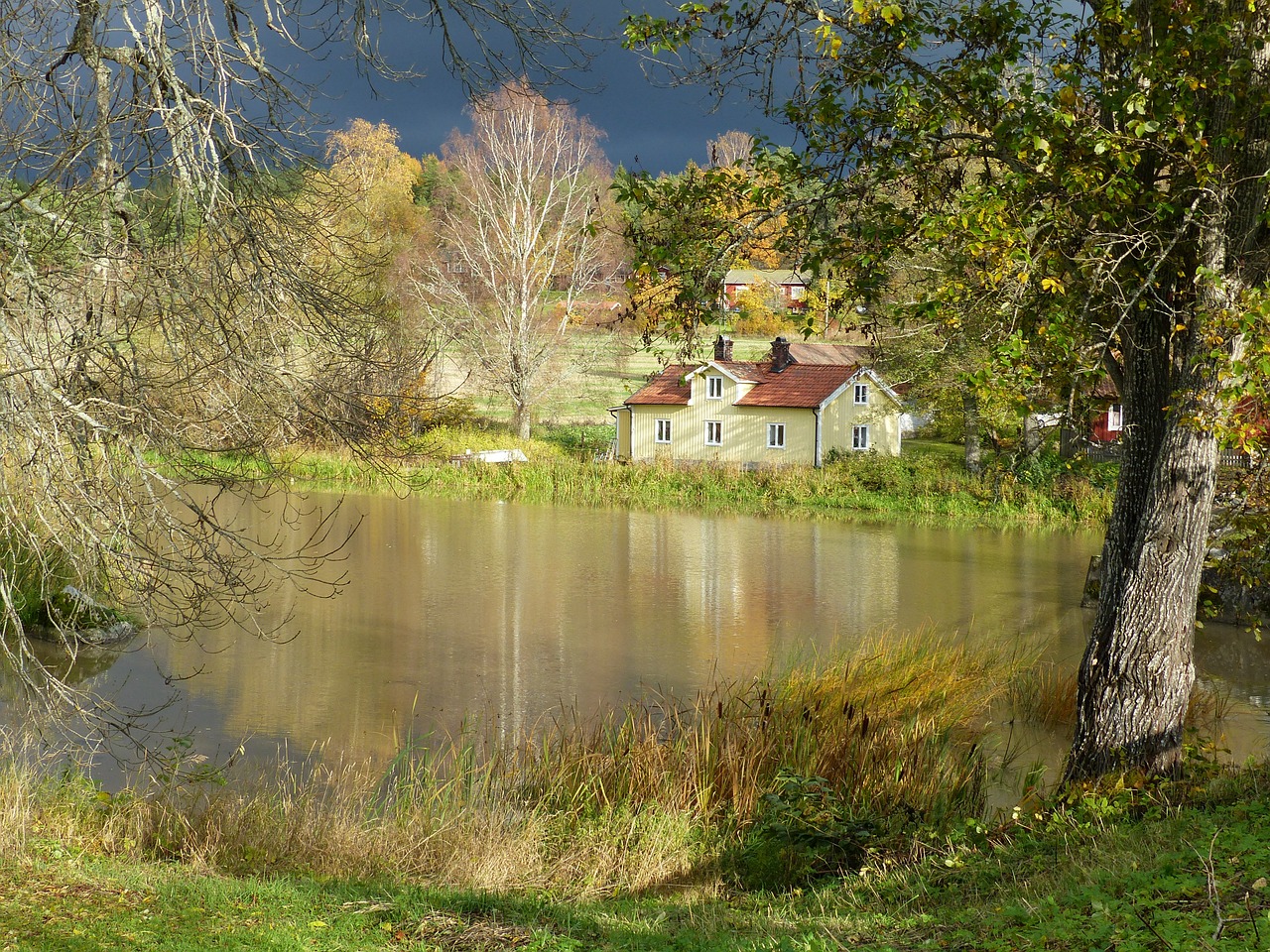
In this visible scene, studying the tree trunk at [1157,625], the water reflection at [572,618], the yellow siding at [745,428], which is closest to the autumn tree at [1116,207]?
the tree trunk at [1157,625]

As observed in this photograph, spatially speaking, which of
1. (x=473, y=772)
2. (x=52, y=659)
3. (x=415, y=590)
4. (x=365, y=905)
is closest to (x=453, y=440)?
(x=415, y=590)

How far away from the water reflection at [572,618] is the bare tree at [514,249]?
1143cm

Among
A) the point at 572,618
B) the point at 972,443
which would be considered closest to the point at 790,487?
the point at 972,443

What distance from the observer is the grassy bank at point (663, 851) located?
190 inches

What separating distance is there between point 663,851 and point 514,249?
3091cm

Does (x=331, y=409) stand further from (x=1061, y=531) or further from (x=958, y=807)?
(x=1061, y=531)

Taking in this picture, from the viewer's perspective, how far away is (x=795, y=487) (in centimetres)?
2898

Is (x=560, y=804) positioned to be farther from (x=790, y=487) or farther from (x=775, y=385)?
(x=775, y=385)

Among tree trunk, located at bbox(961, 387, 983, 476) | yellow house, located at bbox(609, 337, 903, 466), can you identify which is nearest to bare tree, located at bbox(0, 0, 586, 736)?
tree trunk, located at bbox(961, 387, 983, 476)

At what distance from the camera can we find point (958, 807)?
25.6ft

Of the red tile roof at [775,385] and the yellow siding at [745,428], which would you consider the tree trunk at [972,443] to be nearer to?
the yellow siding at [745,428]

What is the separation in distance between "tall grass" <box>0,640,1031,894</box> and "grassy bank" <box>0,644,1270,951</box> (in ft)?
0.07

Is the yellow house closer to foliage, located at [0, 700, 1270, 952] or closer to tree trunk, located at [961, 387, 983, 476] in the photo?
tree trunk, located at [961, 387, 983, 476]

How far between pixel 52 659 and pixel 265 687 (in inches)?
117
